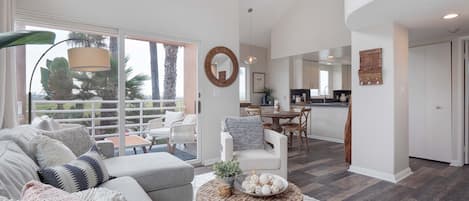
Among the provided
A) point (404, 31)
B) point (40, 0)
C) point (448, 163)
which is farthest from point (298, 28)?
point (40, 0)

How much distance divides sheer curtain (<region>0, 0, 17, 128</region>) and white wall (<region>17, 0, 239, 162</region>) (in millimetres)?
466

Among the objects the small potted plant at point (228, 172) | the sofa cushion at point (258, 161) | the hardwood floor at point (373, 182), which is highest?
the small potted plant at point (228, 172)

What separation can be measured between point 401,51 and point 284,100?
3.92m

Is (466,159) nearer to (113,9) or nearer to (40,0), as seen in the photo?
(113,9)

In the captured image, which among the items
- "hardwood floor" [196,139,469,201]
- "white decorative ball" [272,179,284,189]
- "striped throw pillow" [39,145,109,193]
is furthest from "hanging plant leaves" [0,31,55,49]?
"hardwood floor" [196,139,469,201]

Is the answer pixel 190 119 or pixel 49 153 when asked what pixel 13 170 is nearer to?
pixel 49 153

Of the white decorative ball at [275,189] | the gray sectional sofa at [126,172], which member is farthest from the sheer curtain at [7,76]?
the white decorative ball at [275,189]

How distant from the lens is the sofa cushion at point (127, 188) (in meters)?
1.64

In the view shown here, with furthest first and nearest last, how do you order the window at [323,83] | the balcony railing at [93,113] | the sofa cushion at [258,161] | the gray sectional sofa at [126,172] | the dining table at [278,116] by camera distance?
the window at [323,83], the dining table at [278,116], the balcony railing at [93,113], the sofa cushion at [258,161], the gray sectional sofa at [126,172]

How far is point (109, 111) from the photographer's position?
3420 mm

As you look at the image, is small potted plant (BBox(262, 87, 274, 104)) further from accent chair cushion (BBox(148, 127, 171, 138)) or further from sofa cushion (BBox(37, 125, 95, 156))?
sofa cushion (BBox(37, 125, 95, 156))

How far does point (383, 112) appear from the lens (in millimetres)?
3303

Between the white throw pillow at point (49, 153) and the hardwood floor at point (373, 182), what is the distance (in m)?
2.00

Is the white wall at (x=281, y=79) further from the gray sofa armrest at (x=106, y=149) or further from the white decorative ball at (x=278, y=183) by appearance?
the white decorative ball at (x=278, y=183)
